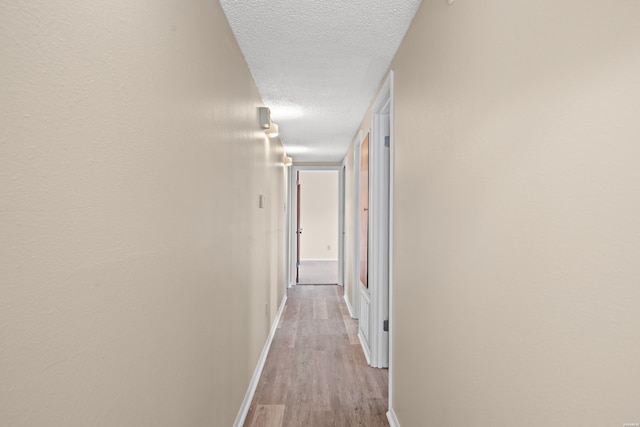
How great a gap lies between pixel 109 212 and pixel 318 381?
8.28 ft

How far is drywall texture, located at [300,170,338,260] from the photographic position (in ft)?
33.1

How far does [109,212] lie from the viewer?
822 millimetres

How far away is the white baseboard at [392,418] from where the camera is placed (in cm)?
223

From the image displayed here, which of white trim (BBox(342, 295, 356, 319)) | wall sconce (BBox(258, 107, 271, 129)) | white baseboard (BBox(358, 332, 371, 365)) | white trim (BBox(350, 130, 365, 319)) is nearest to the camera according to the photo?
wall sconce (BBox(258, 107, 271, 129))

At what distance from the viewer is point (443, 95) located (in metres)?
1.50

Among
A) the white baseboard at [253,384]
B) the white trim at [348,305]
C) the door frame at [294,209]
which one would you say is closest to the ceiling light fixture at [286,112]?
the white baseboard at [253,384]

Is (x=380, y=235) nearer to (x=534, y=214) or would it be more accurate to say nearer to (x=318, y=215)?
(x=534, y=214)

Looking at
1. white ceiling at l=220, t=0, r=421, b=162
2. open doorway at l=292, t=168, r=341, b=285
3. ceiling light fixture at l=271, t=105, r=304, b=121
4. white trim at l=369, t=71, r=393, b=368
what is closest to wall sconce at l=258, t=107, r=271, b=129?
white ceiling at l=220, t=0, r=421, b=162

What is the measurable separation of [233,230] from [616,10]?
71.0 inches

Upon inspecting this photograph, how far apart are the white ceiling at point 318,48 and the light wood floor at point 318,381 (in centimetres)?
229

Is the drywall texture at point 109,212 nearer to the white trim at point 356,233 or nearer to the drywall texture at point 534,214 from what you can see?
the drywall texture at point 534,214

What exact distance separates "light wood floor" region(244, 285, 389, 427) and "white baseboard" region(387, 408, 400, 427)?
0.05m

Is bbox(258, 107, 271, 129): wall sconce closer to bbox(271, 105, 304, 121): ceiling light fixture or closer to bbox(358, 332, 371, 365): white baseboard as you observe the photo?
bbox(271, 105, 304, 121): ceiling light fixture

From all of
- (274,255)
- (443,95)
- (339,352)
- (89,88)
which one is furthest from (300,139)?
(89,88)
